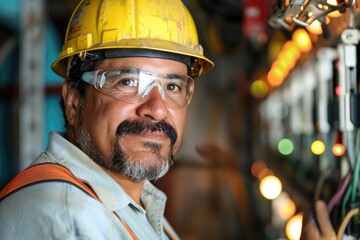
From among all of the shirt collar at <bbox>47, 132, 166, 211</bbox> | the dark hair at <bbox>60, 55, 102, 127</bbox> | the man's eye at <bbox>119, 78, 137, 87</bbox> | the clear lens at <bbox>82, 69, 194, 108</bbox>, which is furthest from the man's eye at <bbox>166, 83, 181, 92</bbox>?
the shirt collar at <bbox>47, 132, 166, 211</bbox>

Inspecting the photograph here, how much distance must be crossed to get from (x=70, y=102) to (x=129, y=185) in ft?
1.20

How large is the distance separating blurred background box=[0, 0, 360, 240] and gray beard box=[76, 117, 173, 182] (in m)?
0.61

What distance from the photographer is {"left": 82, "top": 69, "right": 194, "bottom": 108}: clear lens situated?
6.69 ft

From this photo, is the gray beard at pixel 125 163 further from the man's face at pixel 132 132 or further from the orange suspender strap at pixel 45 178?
the orange suspender strap at pixel 45 178

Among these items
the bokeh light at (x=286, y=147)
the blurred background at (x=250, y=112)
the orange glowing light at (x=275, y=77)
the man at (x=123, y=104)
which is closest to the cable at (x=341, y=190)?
Answer: the blurred background at (x=250, y=112)

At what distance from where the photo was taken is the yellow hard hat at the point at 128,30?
2.04m

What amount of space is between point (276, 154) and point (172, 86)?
381cm

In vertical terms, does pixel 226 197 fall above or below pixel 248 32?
below

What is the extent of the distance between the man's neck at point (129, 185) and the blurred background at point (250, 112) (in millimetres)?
669

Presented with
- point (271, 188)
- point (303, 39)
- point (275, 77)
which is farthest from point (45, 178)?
point (275, 77)

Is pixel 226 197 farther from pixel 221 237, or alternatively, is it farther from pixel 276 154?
pixel 276 154

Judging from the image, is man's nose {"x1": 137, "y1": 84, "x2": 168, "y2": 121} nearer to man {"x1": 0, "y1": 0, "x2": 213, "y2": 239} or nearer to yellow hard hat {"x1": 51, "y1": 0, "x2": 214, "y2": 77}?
man {"x1": 0, "y1": 0, "x2": 213, "y2": 239}

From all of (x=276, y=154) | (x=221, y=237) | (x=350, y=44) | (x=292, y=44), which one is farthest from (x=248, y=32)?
(x=221, y=237)

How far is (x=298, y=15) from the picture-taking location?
6.53 feet
